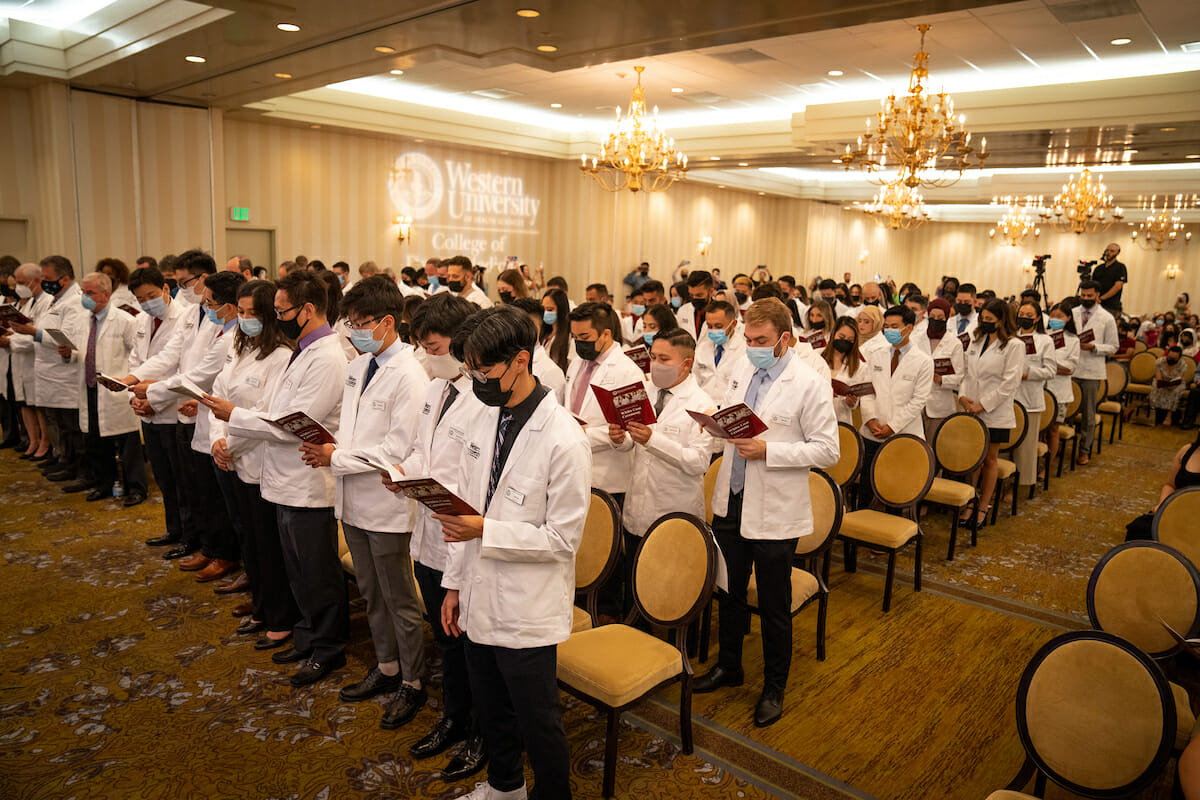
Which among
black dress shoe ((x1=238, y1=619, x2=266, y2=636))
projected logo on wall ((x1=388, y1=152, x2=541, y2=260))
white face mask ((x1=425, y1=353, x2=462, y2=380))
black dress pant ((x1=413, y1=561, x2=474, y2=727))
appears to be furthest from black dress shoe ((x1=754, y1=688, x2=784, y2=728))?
projected logo on wall ((x1=388, y1=152, x2=541, y2=260))

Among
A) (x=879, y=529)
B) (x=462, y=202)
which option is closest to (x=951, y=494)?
(x=879, y=529)

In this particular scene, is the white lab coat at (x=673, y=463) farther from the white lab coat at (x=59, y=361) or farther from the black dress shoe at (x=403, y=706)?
the white lab coat at (x=59, y=361)

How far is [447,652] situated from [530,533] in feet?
3.68

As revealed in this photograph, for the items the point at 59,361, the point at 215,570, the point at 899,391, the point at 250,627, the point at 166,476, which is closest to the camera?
the point at 250,627

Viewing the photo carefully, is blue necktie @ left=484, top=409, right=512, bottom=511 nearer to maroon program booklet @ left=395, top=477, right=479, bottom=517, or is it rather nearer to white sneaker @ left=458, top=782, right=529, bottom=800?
maroon program booklet @ left=395, top=477, right=479, bottom=517

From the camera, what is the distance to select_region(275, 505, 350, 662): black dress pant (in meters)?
3.75

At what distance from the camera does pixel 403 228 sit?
15.1 meters

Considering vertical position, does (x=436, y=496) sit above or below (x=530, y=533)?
above

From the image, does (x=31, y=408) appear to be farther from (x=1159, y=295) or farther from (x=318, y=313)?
(x=1159, y=295)

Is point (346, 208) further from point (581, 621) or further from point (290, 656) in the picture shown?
point (581, 621)

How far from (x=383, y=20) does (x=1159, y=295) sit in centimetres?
2510

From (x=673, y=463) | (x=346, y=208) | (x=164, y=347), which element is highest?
(x=346, y=208)

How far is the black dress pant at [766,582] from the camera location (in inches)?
139

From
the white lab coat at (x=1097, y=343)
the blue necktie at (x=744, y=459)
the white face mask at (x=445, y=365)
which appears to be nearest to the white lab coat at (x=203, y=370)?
the white face mask at (x=445, y=365)
